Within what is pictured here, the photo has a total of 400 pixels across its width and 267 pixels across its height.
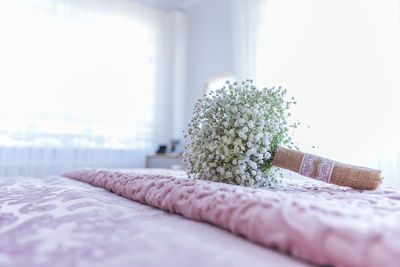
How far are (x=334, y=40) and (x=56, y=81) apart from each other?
287 cm

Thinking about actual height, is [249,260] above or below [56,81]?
below

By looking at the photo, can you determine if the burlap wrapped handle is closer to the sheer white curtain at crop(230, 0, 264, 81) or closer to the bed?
the bed

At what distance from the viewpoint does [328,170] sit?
0.87 metres

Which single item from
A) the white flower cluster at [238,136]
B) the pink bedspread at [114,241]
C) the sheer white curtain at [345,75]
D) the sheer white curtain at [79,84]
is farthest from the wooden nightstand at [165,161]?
the pink bedspread at [114,241]

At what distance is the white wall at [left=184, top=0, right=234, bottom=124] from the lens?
348 centimetres

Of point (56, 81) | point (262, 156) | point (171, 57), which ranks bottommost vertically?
point (262, 156)

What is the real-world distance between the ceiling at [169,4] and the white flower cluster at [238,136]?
331 cm

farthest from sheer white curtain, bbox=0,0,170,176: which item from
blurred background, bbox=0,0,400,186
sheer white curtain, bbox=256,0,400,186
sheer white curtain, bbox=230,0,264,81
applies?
sheer white curtain, bbox=256,0,400,186

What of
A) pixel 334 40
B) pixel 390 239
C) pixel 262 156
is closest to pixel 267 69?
pixel 334 40

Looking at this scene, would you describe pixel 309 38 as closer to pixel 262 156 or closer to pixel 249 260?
pixel 262 156

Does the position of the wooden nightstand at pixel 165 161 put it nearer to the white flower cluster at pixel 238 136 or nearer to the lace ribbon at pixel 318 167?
the white flower cluster at pixel 238 136

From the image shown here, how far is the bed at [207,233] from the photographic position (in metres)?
0.35

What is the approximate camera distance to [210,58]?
3.70 meters

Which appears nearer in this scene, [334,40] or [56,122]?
[334,40]
